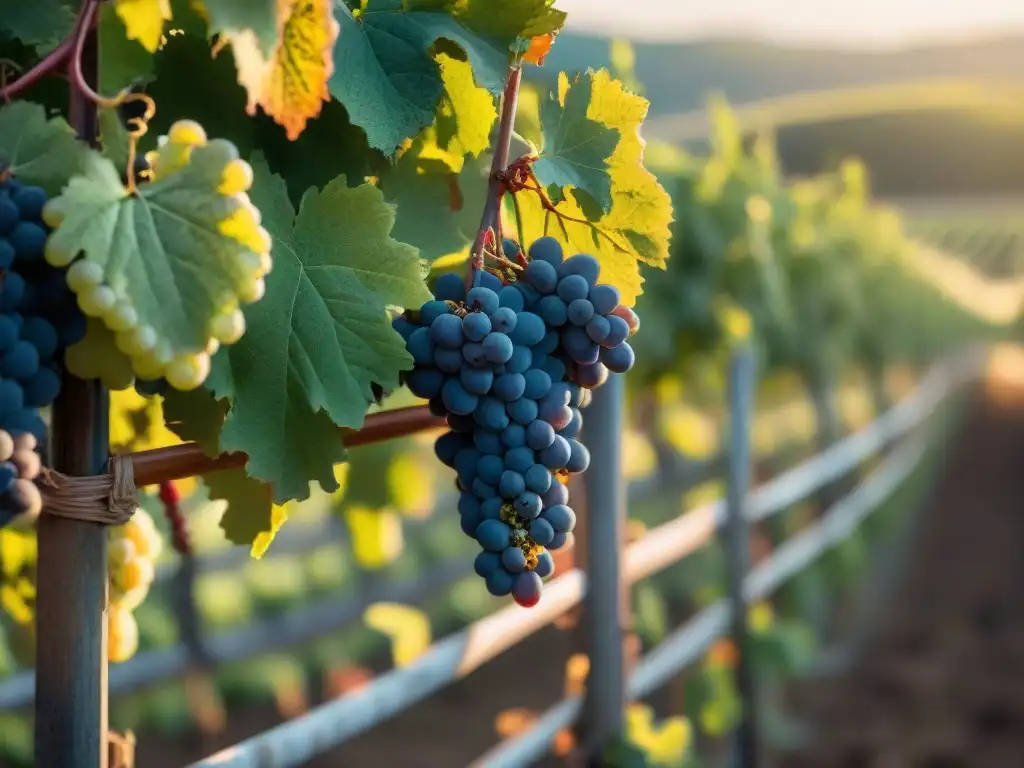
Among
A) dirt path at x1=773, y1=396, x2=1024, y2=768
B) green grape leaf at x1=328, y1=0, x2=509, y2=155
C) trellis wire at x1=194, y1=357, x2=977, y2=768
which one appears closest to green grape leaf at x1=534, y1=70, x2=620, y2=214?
green grape leaf at x1=328, y1=0, x2=509, y2=155

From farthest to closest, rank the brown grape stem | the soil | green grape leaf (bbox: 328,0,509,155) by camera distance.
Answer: the soil, the brown grape stem, green grape leaf (bbox: 328,0,509,155)

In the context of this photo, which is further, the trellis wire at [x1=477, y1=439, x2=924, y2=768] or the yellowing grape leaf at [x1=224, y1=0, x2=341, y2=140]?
the trellis wire at [x1=477, y1=439, x2=924, y2=768]

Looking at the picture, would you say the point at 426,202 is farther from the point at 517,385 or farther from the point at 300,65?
the point at 300,65

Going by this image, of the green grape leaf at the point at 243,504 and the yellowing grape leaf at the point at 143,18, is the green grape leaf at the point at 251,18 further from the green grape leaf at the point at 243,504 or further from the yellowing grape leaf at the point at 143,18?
the green grape leaf at the point at 243,504

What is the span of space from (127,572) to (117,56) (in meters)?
0.60

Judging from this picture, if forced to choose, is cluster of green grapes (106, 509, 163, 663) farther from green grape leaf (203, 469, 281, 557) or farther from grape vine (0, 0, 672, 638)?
green grape leaf (203, 469, 281, 557)

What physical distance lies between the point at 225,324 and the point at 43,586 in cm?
35

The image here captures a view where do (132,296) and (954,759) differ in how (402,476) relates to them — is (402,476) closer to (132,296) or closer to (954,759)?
(132,296)

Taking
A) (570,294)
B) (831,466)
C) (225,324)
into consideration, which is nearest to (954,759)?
(831,466)

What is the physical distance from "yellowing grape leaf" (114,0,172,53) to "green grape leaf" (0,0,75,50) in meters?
0.17

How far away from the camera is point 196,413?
101 cm

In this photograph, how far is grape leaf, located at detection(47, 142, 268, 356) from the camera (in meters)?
0.77

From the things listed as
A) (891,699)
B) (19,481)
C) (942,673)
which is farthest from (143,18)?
(942,673)

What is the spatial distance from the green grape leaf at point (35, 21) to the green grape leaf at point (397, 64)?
243mm
